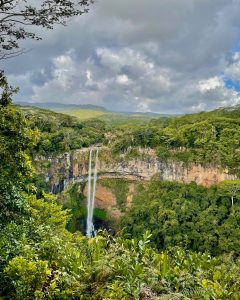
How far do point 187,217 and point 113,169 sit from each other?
17293 mm

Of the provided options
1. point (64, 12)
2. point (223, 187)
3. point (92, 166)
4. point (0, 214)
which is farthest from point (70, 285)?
point (92, 166)

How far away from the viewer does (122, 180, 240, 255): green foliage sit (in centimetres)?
4947

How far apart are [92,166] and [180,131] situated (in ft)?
50.9

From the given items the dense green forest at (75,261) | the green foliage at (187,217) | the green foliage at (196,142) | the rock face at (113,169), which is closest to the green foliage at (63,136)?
the rock face at (113,169)

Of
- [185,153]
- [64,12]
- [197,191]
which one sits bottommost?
[197,191]

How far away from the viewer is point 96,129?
7775 cm

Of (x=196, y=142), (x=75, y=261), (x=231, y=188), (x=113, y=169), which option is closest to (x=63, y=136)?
(x=113, y=169)

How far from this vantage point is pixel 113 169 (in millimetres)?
66312

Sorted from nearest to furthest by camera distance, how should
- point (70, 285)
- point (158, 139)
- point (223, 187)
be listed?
point (70, 285)
point (223, 187)
point (158, 139)

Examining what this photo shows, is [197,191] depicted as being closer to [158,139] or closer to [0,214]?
[158,139]

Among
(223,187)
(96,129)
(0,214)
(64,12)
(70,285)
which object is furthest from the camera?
(96,129)

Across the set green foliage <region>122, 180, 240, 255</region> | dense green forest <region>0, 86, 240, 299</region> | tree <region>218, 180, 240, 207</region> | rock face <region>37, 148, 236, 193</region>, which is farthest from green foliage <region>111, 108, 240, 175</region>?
dense green forest <region>0, 86, 240, 299</region>

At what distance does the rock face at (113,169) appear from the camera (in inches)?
2425

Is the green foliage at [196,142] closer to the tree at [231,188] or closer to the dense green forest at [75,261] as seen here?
the tree at [231,188]
